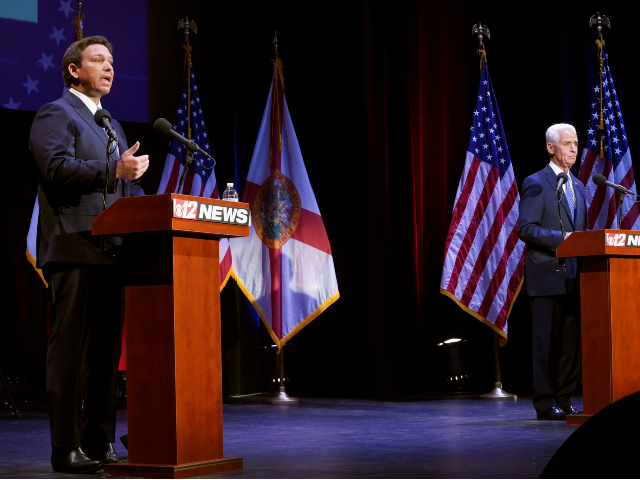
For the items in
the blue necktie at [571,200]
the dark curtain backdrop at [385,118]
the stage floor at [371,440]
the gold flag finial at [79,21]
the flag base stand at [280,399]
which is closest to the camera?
the stage floor at [371,440]

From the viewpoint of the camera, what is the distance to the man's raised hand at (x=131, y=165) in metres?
3.05

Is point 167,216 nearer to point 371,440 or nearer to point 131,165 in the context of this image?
point 131,165

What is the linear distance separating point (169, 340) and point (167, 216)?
0.40 metres

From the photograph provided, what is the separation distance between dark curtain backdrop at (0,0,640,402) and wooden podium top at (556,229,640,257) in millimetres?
2314

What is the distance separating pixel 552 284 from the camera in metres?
4.90

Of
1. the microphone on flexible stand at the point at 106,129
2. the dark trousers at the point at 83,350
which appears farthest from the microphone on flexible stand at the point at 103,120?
the dark trousers at the point at 83,350

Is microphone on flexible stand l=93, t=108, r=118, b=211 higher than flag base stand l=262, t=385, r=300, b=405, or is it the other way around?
microphone on flexible stand l=93, t=108, r=118, b=211

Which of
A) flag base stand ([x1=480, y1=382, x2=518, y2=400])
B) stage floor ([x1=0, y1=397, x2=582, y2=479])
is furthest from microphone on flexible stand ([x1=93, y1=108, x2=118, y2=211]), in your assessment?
flag base stand ([x1=480, y1=382, x2=518, y2=400])

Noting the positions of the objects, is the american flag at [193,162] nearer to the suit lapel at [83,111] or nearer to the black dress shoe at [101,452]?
the suit lapel at [83,111]

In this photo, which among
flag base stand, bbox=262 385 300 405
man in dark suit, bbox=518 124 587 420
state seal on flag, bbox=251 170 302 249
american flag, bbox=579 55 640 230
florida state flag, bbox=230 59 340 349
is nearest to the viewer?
man in dark suit, bbox=518 124 587 420

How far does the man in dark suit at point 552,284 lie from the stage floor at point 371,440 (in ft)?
0.84

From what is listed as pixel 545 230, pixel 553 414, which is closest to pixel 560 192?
pixel 545 230

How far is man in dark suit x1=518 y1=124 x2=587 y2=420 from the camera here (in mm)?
4875

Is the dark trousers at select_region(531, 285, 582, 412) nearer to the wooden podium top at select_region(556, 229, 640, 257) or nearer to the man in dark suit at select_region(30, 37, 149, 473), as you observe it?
the wooden podium top at select_region(556, 229, 640, 257)
